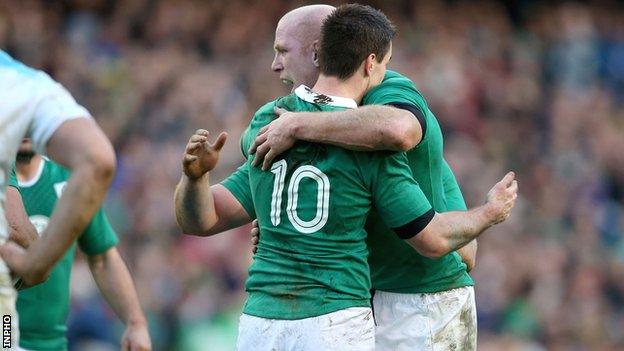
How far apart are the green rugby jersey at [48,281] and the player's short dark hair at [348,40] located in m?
2.17

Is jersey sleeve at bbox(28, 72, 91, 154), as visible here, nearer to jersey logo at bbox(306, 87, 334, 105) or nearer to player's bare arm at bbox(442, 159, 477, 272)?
jersey logo at bbox(306, 87, 334, 105)

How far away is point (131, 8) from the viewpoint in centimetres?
1449

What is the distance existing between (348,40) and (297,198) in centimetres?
68

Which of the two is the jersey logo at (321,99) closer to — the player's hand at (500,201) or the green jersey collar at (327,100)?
the green jersey collar at (327,100)

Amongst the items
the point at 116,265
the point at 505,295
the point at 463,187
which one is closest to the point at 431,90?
the point at 463,187

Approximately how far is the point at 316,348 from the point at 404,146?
0.87 meters

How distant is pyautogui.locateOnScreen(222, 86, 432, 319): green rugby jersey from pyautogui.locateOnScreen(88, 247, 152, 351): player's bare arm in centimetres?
178

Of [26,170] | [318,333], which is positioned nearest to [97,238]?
[26,170]

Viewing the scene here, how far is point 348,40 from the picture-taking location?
5.07m

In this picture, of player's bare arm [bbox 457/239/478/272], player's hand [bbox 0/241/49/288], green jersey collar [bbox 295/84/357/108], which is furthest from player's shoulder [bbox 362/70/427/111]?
player's hand [bbox 0/241/49/288]

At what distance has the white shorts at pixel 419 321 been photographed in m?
5.50

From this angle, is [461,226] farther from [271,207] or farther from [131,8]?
[131,8]

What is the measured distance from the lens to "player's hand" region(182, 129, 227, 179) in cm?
521

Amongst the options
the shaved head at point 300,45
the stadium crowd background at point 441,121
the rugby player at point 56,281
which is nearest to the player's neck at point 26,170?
the rugby player at point 56,281
